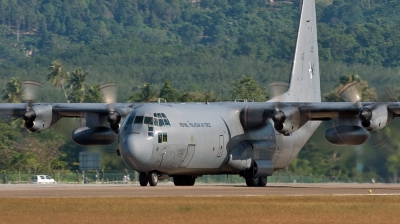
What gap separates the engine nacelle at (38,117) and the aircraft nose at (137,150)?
6.44m

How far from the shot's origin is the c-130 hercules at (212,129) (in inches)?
1406

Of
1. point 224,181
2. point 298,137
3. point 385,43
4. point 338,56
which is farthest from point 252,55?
point 298,137

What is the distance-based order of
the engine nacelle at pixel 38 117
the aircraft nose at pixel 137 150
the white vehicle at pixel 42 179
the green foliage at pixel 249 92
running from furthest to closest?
the green foliage at pixel 249 92 → the white vehicle at pixel 42 179 → the engine nacelle at pixel 38 117 → the aircraft nose at pixel 137 150

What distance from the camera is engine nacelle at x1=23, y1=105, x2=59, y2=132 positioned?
132 feet

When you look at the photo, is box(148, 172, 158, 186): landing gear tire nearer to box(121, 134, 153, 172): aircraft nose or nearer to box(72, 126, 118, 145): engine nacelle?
box(121, 134, 153, 172): aircraft nose

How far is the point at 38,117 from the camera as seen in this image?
40312mm

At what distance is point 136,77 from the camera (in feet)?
435

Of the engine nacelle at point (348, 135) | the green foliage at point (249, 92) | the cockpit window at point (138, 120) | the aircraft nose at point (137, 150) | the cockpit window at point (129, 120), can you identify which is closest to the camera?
the aircraft nose at point (137, 150)

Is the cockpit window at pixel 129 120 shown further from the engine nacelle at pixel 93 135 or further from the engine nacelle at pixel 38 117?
the engine nacelle at pixel 38 117

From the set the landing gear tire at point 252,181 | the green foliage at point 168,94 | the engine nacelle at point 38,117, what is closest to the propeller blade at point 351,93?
the landing gear tire at point 252,181

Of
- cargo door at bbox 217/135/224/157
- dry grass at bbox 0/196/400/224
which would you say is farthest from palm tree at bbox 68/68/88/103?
dry grass at bbox 0/196/400/224

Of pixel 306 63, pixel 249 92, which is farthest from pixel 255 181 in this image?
pixel 249 92

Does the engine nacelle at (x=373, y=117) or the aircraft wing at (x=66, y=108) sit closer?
the engine nacelle at (x=373, y=117)

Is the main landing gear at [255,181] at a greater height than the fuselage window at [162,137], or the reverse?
the fuselage window at [162,137]
